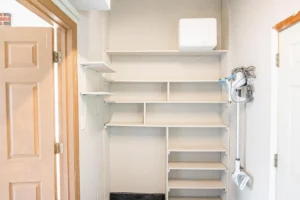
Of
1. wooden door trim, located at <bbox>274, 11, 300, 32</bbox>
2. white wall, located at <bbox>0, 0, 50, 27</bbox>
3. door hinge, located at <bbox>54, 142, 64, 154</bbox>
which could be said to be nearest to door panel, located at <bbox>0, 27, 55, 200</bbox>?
door hinge, located at <bbox>54, 142, 64, 154</bbox>

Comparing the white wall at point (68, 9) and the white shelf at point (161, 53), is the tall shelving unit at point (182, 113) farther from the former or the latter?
the white wall at point (68, 9)

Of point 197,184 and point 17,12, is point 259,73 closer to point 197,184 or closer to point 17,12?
point 197,184

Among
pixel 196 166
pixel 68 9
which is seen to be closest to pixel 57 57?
pixel 68 9

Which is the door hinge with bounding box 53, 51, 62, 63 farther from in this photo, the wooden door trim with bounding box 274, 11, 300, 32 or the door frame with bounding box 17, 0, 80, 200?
the wooden door trim with bounding box 274, 11, 300, 32

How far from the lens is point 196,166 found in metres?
2.85

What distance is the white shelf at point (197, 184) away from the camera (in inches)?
110

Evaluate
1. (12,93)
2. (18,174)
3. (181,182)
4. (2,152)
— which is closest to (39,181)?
(18,174)

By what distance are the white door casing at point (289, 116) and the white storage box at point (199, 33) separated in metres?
1.05

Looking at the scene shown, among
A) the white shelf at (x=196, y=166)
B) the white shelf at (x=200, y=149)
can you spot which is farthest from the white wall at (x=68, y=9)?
the white shelf at (x=196, y=166)

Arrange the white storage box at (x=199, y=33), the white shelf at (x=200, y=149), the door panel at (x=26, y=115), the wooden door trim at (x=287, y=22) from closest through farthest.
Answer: the wooden door trim at (x=287, y=22) < the door panel at (x=26, y=115) < the white storage box at (x=199, y=33) < the white shelf at (x=200, y=149)

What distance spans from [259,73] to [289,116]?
537mm

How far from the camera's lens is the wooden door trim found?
1.35 metres

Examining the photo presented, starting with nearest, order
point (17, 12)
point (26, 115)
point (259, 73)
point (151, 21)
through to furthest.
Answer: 1. point (26, 115)
2. point (259, 73)
3. point (17, 12)
4. point (151, 21)

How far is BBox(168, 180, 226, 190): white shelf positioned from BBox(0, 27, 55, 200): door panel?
66.2 inches
